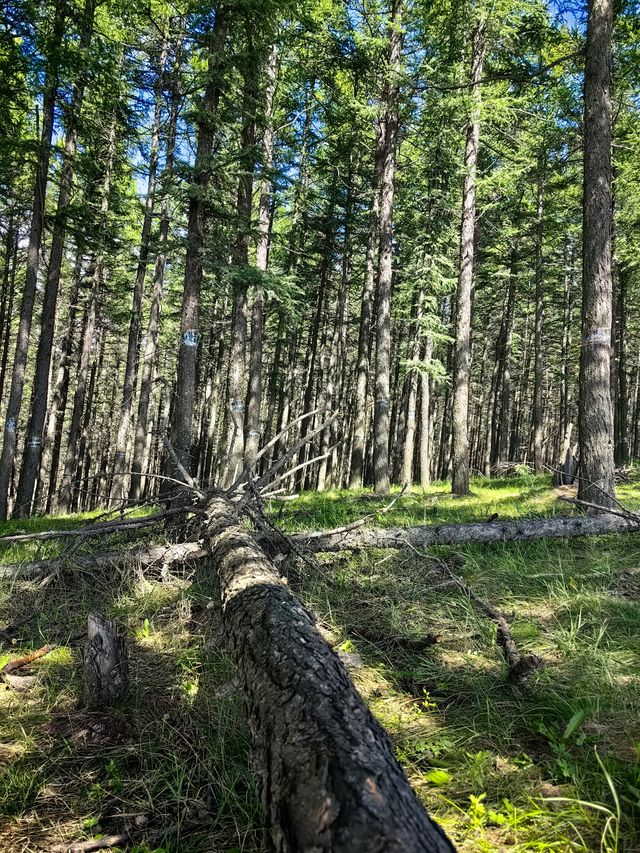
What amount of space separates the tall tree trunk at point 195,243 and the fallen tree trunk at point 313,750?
16.8ft

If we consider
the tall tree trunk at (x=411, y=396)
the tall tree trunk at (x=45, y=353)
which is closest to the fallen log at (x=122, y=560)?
the tall tree trunk at (x=45, y=353)

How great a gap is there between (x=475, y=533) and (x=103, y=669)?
402 centimetres

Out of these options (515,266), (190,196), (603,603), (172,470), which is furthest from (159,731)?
(515,266)

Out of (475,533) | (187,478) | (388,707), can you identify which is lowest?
(388,707)

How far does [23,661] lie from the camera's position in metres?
3.60

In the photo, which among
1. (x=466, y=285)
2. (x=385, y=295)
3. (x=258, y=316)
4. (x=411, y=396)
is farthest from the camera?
(x=411, y=396)

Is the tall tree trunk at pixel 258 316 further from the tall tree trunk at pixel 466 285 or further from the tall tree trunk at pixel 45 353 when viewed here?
the tall tree trunk at pixel 466 285

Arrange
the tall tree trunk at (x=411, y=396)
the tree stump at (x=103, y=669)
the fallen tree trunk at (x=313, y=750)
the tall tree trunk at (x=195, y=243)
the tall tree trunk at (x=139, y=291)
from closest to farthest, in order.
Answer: the fallen tree trunk at (x=313, y=750) → the tree stump at (x=103, y=669) → the tall tree trunk at (x=195, y=243) → the tall tree trunk at (x=139, y=291) → the tall tree trunk at (x=411, y=396)

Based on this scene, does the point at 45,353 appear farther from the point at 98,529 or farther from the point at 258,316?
the point at 98,529

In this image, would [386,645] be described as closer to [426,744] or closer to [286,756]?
[426,744]

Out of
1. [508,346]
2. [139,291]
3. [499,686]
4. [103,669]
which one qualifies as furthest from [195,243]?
[508,346]

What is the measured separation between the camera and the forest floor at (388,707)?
6.83 ft

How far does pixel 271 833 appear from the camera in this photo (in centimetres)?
152

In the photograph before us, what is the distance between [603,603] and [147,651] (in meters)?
3.65
